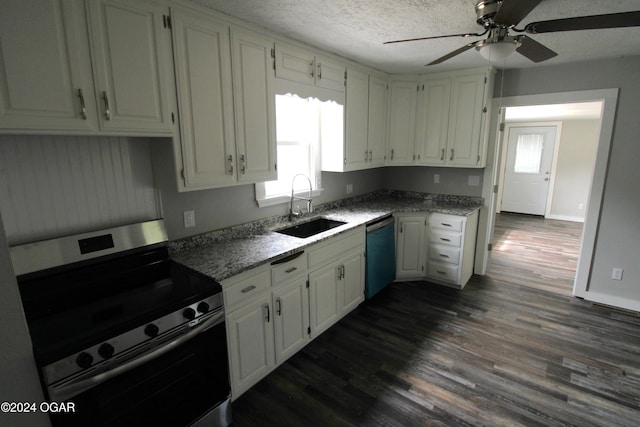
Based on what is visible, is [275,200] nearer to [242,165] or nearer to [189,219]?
[242,165]

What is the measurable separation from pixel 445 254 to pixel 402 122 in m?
1.63

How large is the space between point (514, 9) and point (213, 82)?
1.63 m

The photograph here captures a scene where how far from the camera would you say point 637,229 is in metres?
3.07

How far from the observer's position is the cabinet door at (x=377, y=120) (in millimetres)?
3506

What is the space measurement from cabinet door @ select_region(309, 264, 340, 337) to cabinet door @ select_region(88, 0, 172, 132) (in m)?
1.51

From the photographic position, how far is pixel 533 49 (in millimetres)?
1837

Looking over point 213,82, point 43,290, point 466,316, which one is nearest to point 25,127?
point 43,290

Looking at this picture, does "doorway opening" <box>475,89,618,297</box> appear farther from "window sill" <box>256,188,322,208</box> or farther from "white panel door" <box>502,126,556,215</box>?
"white panel door" <box>502,126,556,215</box>

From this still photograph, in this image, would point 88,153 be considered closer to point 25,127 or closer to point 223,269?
point 25,127

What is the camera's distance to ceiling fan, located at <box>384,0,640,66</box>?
1.39m

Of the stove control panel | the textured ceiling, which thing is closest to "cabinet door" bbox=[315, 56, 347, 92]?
the textured ceiling

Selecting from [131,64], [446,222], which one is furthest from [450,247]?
[131,64]

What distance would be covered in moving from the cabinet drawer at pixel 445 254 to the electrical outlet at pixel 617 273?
1.48 metres

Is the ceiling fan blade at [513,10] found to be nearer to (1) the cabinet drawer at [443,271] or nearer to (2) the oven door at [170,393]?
(2) the oven door at [170,393]
